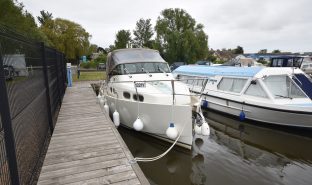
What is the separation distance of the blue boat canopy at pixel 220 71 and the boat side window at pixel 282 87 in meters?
0.72

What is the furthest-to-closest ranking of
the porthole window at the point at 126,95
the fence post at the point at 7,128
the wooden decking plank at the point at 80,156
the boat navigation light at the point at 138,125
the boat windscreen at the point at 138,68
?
1. the boat windscreen at the point at 138,68
2. the porthole window at the point at 126,95
3. the boat navigation light at the point at 138,125
4. the wooden decking plank at the point at 80,156
5. the fence post at the point at 7,128

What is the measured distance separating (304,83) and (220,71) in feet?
13.4

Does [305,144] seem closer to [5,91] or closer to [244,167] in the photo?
[244,167]

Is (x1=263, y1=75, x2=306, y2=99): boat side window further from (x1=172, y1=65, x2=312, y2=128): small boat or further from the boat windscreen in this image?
the boat windscreen

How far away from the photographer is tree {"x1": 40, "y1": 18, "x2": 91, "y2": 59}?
132ft

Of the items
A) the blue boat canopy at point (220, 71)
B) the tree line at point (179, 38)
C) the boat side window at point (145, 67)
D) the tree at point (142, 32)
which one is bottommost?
the blue boat canopy at point (220, 71)

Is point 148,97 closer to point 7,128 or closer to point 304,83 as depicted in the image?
point 7,128

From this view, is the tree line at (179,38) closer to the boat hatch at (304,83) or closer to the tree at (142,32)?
the boat hatch at (304,83)

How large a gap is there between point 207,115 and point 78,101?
20.8ft

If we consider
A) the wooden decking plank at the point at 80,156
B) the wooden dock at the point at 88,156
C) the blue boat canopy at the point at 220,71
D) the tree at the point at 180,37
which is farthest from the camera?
the tree at the point at 180,37

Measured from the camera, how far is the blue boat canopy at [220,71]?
35.4 ft

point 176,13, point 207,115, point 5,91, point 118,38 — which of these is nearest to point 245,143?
point 207,115

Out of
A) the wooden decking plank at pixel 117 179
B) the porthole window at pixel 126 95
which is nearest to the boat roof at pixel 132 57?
the porthole window at pixel 126 95

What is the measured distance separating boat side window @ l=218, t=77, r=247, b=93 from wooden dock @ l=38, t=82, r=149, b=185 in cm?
686
